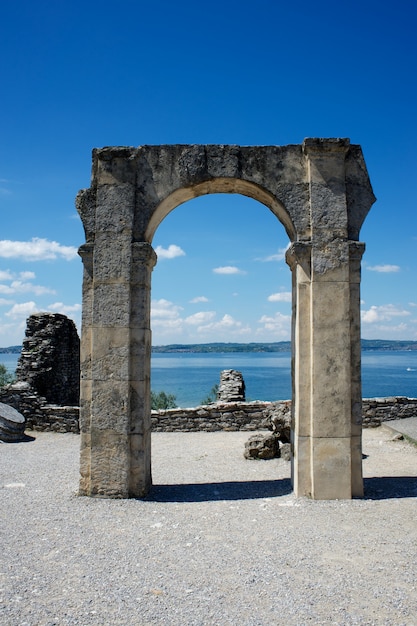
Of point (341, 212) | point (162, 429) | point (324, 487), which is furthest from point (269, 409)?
point (341, 212)

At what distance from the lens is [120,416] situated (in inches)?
259

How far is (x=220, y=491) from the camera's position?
7129 millimetres

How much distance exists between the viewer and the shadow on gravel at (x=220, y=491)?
6.74 meters

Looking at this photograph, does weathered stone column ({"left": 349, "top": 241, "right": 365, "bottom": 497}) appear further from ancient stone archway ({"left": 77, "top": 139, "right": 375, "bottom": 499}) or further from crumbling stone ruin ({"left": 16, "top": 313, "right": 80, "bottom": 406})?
crumbling stone ruin ({"left": 16, "top": 313, "right": 80, "bottom": 406})

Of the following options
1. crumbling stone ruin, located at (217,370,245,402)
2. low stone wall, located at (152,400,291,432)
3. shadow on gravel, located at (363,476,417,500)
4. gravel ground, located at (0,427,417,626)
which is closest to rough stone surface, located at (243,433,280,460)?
gravel ground, located at (0,427,417,626)

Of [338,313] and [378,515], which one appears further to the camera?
[338,313]

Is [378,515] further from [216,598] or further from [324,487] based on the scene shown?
[216,598]

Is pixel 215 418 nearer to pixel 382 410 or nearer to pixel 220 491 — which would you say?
pixel 382 410

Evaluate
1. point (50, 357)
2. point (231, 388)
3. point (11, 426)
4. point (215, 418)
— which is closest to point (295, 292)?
point (215, 418)

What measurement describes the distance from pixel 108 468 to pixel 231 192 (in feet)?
14.1

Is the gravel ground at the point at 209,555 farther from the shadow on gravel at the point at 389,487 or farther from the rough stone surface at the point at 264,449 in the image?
the rough stone surface at the point at 264,449

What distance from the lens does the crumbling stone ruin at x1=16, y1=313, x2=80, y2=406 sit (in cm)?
1477

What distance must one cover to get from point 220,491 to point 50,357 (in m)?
9.45

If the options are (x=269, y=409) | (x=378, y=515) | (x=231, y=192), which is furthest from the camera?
(x=269, y=409)
